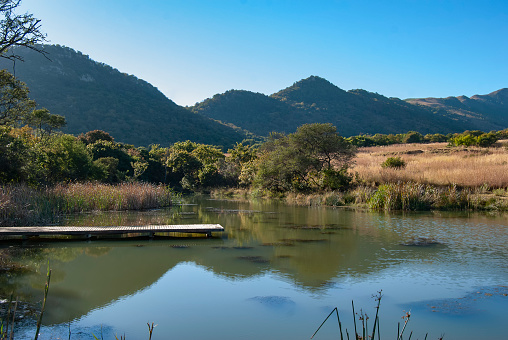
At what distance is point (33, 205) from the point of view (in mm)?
14492

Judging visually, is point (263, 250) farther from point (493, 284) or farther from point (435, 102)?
point (435, 102)

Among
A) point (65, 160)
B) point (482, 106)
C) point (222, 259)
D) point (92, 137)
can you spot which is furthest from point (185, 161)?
point (482, 106)

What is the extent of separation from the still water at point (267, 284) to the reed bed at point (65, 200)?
9.08 ft

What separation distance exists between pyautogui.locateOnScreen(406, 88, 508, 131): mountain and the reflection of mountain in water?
4264 inches

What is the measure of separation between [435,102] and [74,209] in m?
146

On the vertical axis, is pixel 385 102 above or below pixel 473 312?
above

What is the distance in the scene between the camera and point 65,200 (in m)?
17.3

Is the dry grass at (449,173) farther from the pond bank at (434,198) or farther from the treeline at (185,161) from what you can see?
the treeline at (185,161)

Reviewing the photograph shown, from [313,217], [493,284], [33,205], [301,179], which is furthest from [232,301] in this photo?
[301,179]

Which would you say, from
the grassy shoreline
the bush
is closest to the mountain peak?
the bush

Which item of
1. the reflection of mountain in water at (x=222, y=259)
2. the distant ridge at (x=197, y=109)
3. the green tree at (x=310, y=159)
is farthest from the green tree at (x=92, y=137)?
the reflection of mountain in water at (x=222, y=259)

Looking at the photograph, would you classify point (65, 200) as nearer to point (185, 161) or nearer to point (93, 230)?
point (93, 230)

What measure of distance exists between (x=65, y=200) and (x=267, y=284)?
1282 centimetres

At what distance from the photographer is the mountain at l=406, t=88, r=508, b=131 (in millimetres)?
117688
